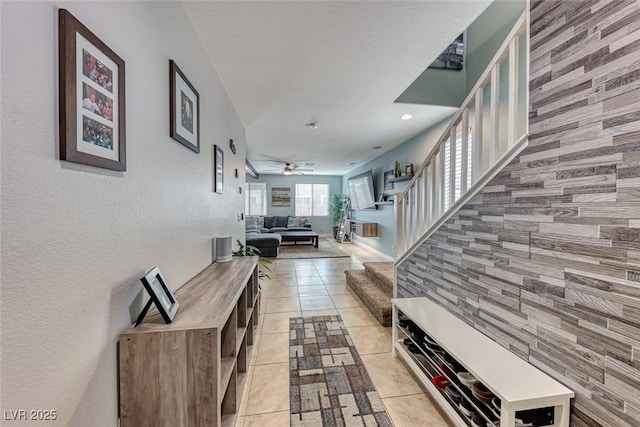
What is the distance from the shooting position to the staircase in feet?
9.21

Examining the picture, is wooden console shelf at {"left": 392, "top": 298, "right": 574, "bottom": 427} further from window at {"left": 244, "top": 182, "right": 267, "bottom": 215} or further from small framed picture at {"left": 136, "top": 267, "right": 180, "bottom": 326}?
window at {"left": 244, "top": 182, "right": 267, "bottom": 215}

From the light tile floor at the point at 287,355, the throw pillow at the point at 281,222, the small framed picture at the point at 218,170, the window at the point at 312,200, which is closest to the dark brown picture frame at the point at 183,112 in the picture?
the small framed picture at the point at 218,170

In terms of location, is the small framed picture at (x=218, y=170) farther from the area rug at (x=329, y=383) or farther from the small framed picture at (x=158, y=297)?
the area rug at (x=329, y=383)

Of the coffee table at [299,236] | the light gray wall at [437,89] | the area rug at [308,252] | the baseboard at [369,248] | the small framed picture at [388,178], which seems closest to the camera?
the light gray wall at [437,89]

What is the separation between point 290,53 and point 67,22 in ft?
5.38

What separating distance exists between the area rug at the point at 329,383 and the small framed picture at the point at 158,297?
40.7 inches

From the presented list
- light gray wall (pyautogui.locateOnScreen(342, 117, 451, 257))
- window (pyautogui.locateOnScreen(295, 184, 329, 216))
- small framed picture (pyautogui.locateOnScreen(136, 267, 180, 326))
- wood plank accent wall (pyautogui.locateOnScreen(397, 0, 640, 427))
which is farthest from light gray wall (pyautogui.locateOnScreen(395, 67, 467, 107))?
window (pyautogui.locateOnScreen(295, 184, 329, 216))

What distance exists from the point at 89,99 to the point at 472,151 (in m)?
2.09

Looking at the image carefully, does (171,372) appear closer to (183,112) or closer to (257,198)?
(183,112)

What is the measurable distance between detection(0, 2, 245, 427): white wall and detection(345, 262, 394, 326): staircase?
216 centimetres

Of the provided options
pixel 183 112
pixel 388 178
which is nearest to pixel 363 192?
pixel 388 178

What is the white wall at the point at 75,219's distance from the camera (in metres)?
0.63

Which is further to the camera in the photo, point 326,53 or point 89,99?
point 326,53

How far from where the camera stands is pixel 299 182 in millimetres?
10297
